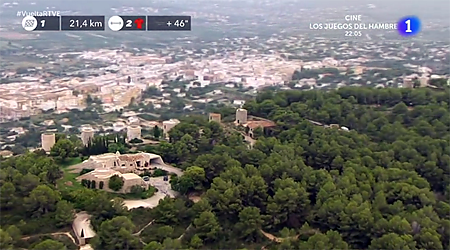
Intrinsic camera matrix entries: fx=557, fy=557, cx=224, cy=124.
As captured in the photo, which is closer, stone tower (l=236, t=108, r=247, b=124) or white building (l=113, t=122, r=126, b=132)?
stone tower (l=236, t=108, r=247, b=124)

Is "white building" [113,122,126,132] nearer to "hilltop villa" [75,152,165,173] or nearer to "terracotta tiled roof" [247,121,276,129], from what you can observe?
"terracotta tiled roof" [247,121,276,129]

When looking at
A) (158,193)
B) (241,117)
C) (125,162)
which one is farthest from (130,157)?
→ (241,117)

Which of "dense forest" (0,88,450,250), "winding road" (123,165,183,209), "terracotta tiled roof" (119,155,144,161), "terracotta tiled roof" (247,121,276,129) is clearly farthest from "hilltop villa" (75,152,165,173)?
"terracotta tiled roof" (247,121,276,129)

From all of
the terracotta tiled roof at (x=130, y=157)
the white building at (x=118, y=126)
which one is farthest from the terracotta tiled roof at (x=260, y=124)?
the white building at (x=118, y=126)

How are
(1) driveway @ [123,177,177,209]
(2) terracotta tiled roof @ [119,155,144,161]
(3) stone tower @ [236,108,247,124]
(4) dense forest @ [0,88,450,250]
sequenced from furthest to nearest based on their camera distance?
(3) stone tower @ [236,108,247,124], (2) terracotta tiled roof @ [119,155,144,161], (1) driveway @ [123,177,177,209], (4) dense forest @ [0,88,450,250]

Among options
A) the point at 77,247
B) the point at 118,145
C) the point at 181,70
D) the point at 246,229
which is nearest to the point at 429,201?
the point at 246,229

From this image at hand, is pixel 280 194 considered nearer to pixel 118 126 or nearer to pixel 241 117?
pixel 241 117

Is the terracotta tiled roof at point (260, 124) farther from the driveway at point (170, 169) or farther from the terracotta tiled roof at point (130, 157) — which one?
the terracotta tiled roof at point (130, 157)
